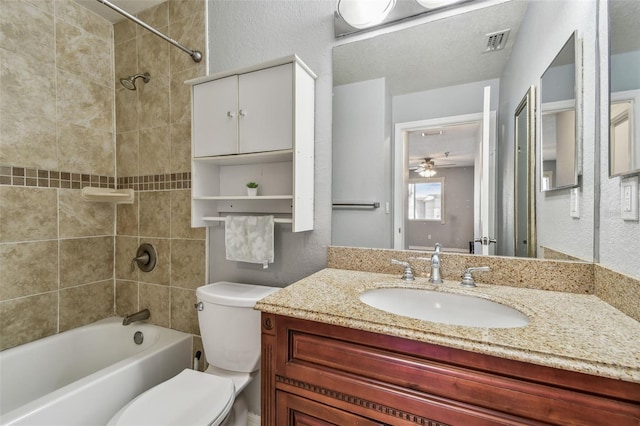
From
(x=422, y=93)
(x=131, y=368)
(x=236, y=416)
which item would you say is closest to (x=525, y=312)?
(x=422, y=93)

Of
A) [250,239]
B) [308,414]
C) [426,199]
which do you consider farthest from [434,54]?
[308,414]

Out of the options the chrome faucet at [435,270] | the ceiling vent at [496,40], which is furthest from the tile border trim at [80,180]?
the ceiling vent at [496,40]

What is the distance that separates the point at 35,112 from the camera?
66.6 inches

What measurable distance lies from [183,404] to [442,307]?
1.05m

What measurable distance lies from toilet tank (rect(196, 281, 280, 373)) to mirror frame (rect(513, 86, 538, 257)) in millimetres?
1139

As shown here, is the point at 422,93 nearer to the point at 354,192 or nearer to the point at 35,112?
the point at 354,192

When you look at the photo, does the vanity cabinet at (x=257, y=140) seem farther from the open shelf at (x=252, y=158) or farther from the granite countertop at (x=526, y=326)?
the granite countertop at (x=526, y=326)

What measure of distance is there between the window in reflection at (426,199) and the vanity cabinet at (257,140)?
48 cm

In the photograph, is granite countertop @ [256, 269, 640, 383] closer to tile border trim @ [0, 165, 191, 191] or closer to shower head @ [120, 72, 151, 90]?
tile border trim @ [0, 165, 191, 191]

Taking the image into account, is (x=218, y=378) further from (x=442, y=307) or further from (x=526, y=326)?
(x=526, y=326)

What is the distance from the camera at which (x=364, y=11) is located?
1.31 metres

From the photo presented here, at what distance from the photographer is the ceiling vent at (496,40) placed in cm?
119

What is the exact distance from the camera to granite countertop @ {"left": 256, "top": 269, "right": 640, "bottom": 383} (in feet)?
1.96

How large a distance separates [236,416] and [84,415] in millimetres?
629
